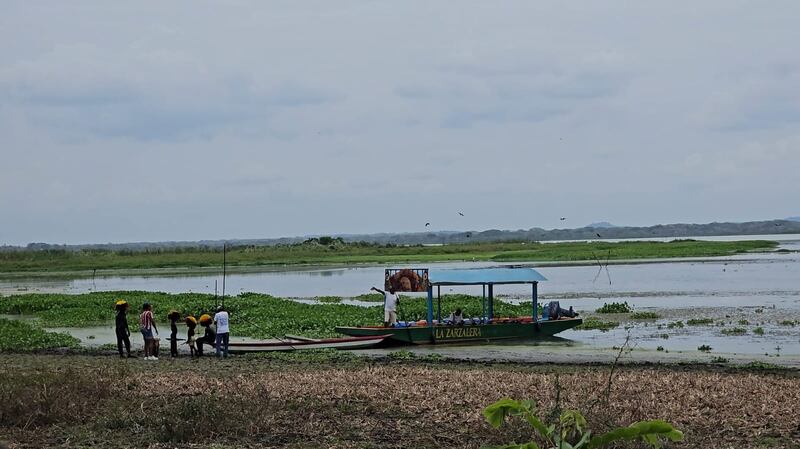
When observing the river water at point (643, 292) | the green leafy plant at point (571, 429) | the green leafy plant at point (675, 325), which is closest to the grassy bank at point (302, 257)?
the river water at point (643, 292)

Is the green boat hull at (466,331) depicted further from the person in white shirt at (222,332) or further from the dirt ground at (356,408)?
the dirt ground at (356,408)

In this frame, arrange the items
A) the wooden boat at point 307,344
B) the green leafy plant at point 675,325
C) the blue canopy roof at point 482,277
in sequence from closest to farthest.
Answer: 1. the wooden boat at point 307,344
2. the blue canopy roof at point 482,277
3. the green leafy plant at point 675,325

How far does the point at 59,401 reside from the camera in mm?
12453

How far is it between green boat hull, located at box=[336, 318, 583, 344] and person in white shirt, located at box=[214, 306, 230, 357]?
183 inches

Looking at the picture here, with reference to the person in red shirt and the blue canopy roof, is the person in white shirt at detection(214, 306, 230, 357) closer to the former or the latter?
the person in red shirt

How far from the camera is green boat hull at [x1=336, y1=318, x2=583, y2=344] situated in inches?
1037

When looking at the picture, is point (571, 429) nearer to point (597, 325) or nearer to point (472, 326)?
point (472, 326)

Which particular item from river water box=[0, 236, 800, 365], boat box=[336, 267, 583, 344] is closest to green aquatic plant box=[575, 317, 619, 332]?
river water box=[0, 236, 800, 365]

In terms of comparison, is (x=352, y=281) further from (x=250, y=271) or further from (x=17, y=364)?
(x=17, y=364)

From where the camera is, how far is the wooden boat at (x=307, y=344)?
24484 millimetres

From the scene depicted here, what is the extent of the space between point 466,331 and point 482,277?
5.95ft

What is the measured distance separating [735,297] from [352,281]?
27.5m

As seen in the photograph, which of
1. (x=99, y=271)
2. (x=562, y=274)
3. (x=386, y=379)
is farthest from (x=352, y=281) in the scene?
(x=386, y=379)

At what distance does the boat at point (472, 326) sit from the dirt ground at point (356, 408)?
1034cm
